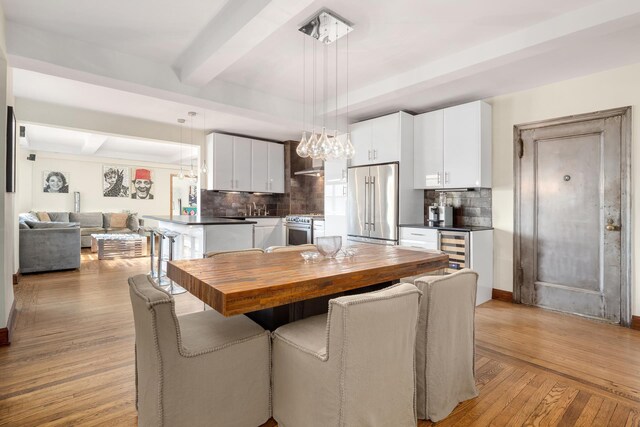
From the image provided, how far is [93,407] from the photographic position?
1.85m

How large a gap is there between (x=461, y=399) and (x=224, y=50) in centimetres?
288

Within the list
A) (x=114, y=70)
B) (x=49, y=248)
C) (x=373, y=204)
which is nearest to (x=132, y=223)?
(x=49, y=248)

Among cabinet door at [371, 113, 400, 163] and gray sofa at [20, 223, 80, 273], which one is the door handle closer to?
cabinet door at [371, 113, 400, 163]

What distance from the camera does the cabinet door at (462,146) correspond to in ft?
12.7

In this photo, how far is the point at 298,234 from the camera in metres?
6.11

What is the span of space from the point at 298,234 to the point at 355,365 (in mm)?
4794

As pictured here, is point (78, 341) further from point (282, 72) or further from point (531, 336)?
point (531, 336)

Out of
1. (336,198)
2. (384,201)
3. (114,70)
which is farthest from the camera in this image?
(336,198)

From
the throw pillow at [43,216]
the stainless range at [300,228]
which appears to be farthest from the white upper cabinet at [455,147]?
the throw pillow at [43,216]

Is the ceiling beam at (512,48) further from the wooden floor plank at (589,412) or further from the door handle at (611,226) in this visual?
the wooden floor plank at (589,412)

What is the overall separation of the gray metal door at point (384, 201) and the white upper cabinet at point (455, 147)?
41 cm

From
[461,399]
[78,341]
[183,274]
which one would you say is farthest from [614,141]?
→ [78,341]

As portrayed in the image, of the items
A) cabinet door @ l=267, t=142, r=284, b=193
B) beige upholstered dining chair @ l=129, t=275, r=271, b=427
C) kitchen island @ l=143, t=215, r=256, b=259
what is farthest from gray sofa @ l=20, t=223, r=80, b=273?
beige upholstered dining chair @ l=129, t=275, r=271, b=427

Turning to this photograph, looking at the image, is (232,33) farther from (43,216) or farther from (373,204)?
(43,216)
